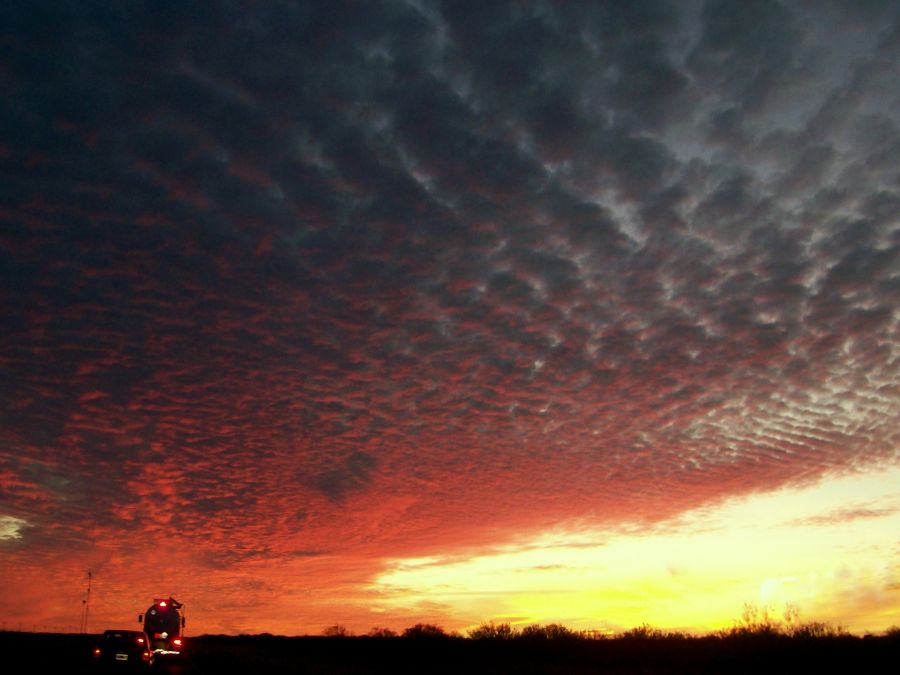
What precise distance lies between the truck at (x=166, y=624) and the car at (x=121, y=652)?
44.4ft

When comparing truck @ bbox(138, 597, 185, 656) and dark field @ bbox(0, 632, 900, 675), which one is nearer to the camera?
dark field @ bbox(0, 632, 900, 675)

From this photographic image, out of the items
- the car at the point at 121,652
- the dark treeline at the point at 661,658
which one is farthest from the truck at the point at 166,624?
the car at the point at 121,652

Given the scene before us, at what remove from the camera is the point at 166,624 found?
168ft

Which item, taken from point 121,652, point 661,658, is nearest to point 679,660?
point 661,658

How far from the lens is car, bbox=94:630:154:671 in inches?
1422

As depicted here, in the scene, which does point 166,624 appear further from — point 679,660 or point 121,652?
point 679,660

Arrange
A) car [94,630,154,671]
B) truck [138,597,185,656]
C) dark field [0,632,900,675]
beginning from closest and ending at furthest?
1. car [94,630,154,671]
2. dark field [0,632,900,675]
3. truck [138,597,185,656]

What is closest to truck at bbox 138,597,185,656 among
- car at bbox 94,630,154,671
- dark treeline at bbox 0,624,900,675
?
dark treeline at bbox 0,624,900,675

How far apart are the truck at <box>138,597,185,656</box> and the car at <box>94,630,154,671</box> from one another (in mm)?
13532

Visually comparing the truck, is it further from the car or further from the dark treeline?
the car

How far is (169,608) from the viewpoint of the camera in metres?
51.7

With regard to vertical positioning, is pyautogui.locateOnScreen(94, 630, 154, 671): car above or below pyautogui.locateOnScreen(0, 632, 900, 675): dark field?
above

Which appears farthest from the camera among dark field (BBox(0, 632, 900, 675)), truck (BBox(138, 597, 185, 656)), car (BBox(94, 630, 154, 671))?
truck (BBox(138, 597, 185, 656))

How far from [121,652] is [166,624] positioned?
15.8 m
